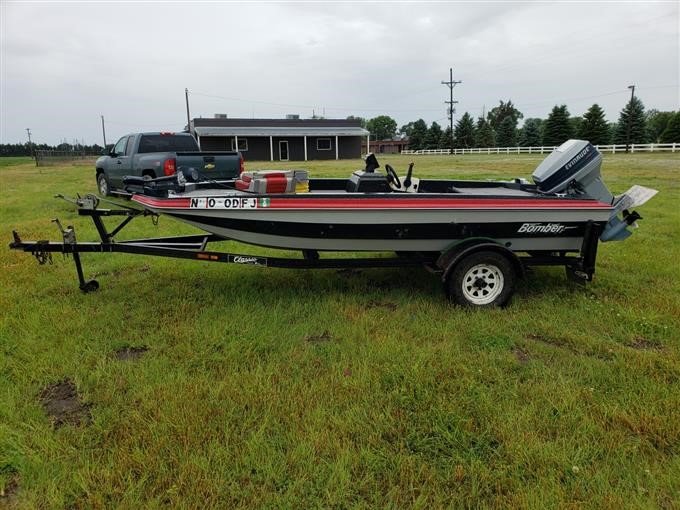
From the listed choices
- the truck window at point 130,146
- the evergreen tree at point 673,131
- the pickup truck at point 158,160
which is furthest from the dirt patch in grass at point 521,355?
the evergreen tree at point 673,131

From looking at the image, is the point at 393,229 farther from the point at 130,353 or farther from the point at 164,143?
the point at 164,143

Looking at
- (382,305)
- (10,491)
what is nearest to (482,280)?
(382,305)

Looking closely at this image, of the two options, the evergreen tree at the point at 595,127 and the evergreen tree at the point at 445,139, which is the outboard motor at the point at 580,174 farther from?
the evergreen tree at the point at 445,139

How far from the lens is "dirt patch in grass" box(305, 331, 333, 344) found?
3945 mm

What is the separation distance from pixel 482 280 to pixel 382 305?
1.00m

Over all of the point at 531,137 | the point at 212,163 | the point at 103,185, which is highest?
the point at 531,137

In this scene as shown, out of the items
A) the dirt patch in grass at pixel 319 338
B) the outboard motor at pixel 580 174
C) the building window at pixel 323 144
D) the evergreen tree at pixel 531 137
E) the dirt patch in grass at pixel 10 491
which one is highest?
the evergreen tree at pixel 531 137

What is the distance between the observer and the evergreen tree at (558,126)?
49281 mm

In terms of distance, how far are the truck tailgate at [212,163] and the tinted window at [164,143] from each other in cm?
175

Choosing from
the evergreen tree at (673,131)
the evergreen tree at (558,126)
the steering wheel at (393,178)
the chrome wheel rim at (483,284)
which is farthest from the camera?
the evergreen tree at (558,126)

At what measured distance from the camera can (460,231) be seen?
15.0ft

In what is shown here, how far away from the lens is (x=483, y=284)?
182 inches

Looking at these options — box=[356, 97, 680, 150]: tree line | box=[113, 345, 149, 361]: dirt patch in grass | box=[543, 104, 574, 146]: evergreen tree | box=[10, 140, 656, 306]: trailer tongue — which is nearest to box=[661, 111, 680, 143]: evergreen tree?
box=[356, 97, 680, 150]: tree line

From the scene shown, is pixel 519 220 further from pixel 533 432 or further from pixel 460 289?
pixel 533 432
